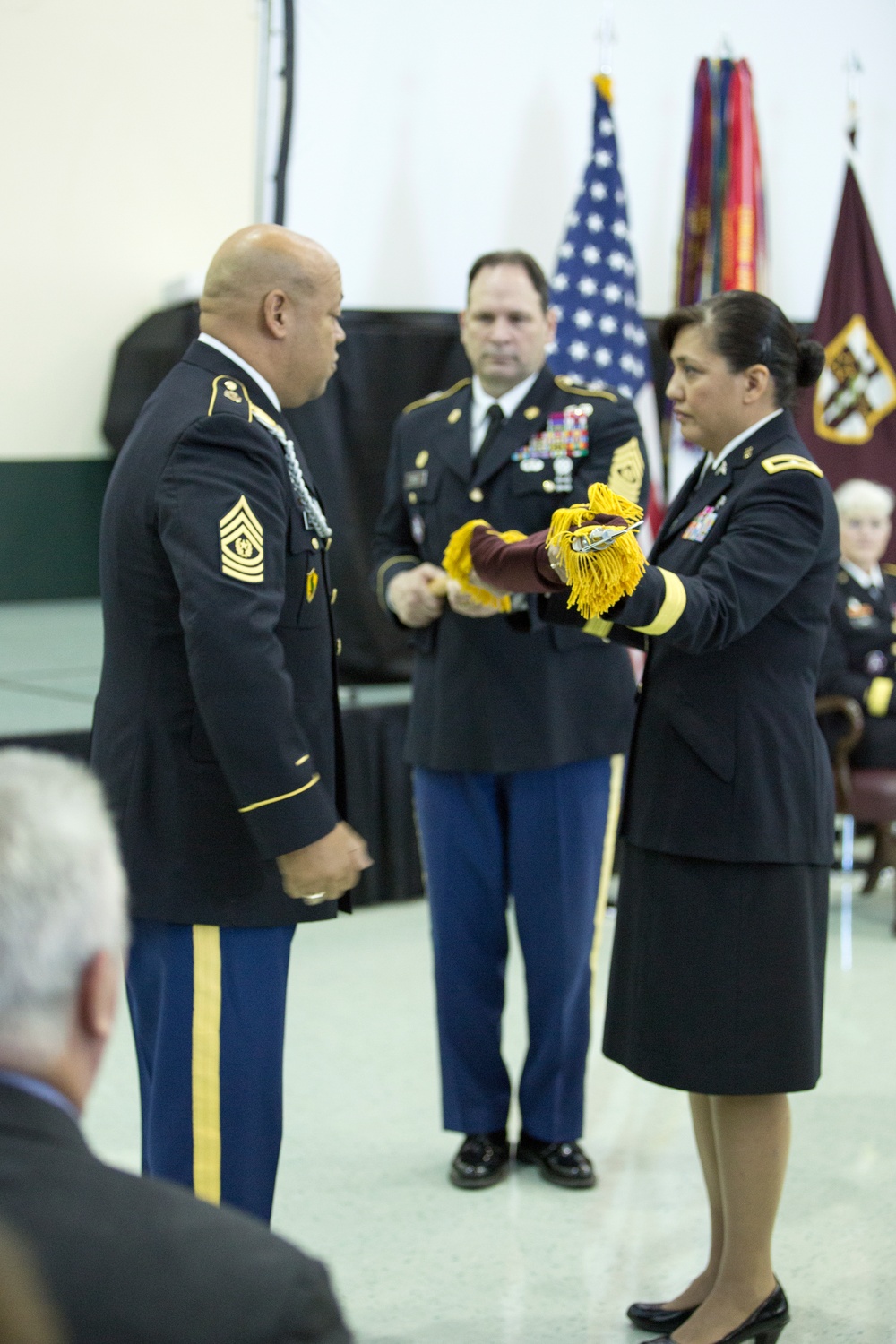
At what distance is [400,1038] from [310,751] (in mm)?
1767

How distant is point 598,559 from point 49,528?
2752mm

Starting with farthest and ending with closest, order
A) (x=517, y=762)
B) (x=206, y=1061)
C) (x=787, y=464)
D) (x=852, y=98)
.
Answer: (x=852, y=98)
(x=517, y=762)
(x=787, y=464)
(x=206, y=1061)

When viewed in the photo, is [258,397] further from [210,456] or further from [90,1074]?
[90,1074]

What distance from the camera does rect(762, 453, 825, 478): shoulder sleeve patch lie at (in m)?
1.95

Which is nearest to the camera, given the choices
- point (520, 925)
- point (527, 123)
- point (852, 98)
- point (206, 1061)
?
point (206, 1061)

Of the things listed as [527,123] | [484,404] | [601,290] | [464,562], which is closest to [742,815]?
[464,562]

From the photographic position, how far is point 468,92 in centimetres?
496

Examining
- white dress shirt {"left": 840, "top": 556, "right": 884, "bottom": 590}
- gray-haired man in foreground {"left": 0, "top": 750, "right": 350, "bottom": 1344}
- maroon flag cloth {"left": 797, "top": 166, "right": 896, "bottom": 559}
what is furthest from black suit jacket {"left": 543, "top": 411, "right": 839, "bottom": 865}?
maroon flag cloth {"left": 797, "top": 166, "right": 896, "bottom": 559}

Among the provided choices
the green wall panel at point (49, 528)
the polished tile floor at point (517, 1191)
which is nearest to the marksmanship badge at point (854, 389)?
the polished tile floor at point (517, 1191)

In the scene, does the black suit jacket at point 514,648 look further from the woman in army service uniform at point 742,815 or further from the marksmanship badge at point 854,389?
the marksmanship badge at point 854,389

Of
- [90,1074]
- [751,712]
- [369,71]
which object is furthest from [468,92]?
[90,1074]

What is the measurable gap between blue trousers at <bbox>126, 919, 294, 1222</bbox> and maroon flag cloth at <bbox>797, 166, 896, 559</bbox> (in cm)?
437

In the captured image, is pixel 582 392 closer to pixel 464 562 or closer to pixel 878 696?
pixel 464 562

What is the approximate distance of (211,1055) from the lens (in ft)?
5.86
